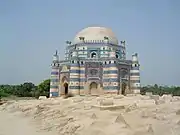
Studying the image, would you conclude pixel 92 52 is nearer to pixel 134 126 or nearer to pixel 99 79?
pixel 99 79

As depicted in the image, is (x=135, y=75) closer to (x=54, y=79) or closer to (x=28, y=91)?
(x=54, y=79)

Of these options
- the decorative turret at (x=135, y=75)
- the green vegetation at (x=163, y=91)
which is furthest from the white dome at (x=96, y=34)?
the green vegetation at (x=163, y=91)

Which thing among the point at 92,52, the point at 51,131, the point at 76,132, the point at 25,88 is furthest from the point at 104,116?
the point at 25,88

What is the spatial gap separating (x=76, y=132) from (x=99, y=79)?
25.8 meters

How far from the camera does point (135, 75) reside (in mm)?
38375

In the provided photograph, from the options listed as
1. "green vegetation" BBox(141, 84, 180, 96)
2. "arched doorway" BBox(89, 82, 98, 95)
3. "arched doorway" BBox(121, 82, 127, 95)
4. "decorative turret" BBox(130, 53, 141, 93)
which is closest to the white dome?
"decorative turret" BBox(130, 53, 141, 93)

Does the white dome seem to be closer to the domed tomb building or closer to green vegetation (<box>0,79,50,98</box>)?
the domed tomb building

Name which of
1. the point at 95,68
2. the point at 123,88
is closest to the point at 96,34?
the point at 95,68

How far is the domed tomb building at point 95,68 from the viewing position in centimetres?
3604

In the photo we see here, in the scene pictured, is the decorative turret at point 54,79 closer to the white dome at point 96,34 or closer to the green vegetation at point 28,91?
the white dome at point 96,34

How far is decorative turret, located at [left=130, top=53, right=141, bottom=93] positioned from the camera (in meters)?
38.1

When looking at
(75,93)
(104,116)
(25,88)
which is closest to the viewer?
(104,116)

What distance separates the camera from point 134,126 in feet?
32.6

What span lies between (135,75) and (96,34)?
8602 millimetres
